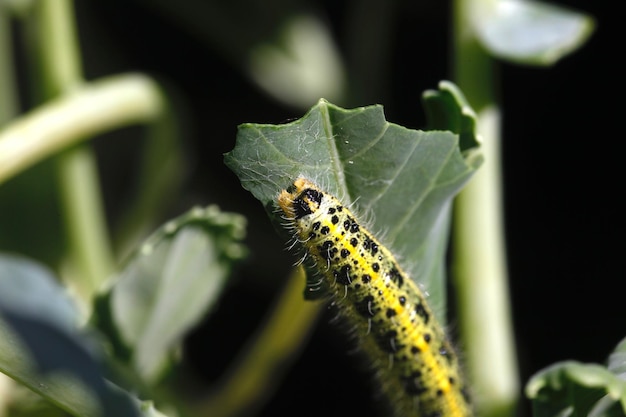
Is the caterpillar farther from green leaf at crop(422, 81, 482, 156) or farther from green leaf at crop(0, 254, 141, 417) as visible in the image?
green leaf at crop(0, 254, 141, 417)

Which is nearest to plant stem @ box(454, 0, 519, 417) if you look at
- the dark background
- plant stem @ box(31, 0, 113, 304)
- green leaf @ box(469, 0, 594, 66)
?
green leaf @ box(469, 0, 594, 66)

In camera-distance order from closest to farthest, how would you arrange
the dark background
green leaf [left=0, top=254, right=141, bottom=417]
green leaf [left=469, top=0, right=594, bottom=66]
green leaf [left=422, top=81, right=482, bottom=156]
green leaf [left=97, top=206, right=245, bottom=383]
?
green leaf [left=0, top=254, right=141, bottom=417], green leaf [left=422, top=81, right=482, bottom=156], green leaf [left=97, top=206, right=245, bottom=383], green leaf [left=469, top=0, right=594, bottom=66], the dark background

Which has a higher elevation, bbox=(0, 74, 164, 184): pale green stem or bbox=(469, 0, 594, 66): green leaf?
bbox=(0, 74, 164, 184): pale green stem

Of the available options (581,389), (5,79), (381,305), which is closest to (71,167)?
(5,79)

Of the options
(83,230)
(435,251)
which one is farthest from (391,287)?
(83,230)

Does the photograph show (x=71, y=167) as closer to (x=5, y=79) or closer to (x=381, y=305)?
(x=5, y=79)

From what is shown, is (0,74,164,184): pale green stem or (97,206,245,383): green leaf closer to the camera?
(97,206,245,383): green leaf
